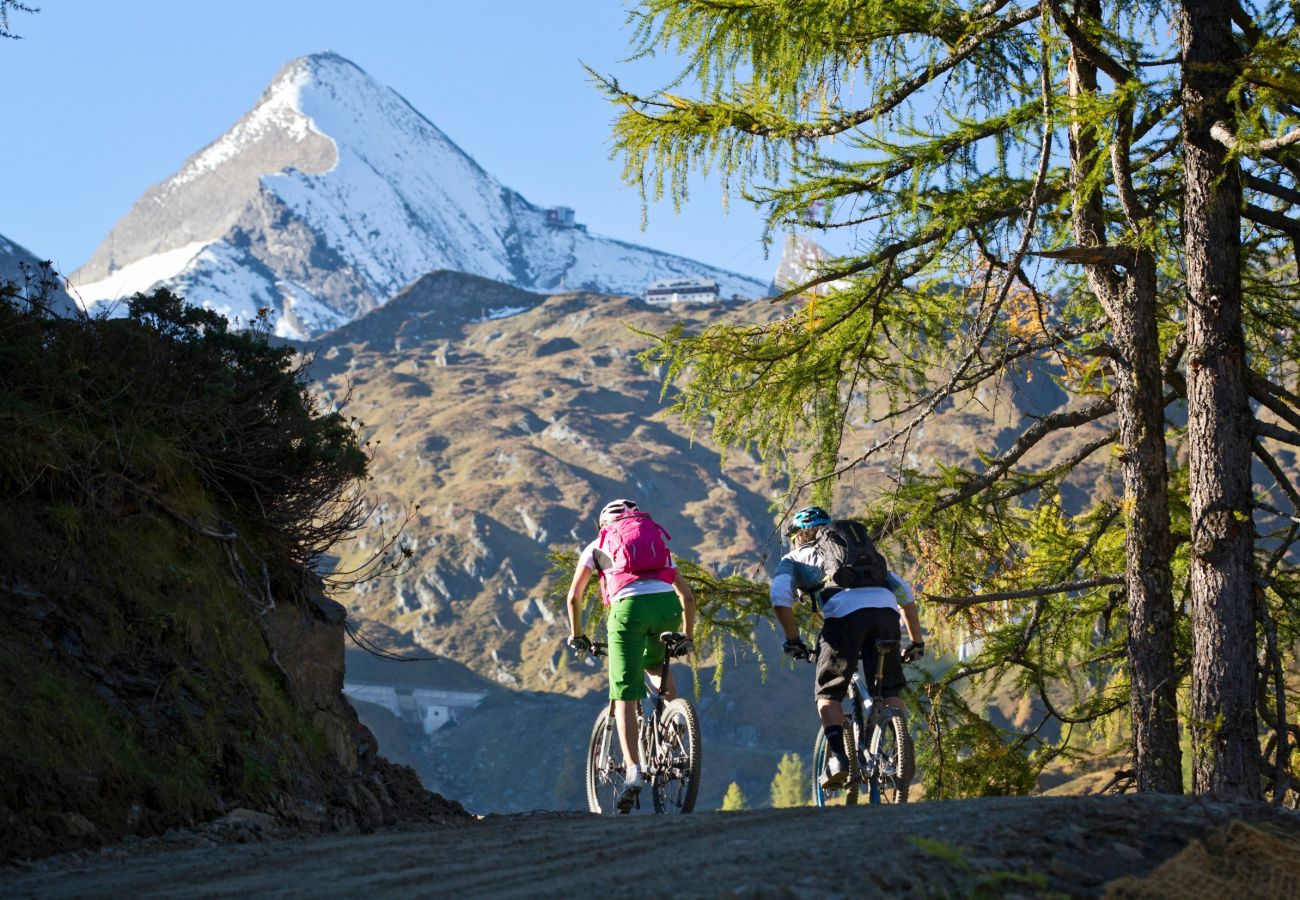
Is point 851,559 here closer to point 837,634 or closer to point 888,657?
point 837,634

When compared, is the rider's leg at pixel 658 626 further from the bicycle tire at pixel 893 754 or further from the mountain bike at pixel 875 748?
the bicycle tire at pixel 893 754

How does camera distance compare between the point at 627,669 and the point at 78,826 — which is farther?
the point at 627,669

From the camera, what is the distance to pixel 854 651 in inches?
300

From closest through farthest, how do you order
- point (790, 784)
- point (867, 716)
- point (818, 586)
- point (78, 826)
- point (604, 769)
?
point (78, 826), point (867, 716), point (818, 586), point (604, 769), point (790, 784)

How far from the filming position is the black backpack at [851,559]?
25.2 ft

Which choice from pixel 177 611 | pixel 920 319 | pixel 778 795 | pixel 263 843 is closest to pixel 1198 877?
pixel 263 843

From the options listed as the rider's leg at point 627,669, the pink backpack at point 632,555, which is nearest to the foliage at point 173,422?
the pink backpack at point 632,555

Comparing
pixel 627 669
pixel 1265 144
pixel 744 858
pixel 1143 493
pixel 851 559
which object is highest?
pixel 1265 144

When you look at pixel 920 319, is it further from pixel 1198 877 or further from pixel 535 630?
pixel 535 630

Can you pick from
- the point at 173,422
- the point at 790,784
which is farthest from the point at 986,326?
the point at 790,784

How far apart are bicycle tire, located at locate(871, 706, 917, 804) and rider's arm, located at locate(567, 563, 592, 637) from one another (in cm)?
167

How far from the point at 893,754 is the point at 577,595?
1.84 metres

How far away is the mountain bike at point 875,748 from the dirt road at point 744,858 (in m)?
1.61

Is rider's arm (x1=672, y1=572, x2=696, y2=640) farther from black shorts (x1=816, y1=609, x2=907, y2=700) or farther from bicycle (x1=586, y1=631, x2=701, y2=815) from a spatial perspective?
black shorts (x1=816, y1=609, x2=907, y2=700)
